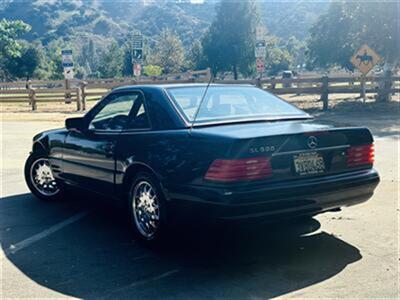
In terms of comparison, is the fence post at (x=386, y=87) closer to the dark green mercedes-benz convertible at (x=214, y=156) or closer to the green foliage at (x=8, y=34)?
the dark green mercedes-benz convertible at (x=214, y=156)

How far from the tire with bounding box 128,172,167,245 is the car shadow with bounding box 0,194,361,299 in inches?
5.0

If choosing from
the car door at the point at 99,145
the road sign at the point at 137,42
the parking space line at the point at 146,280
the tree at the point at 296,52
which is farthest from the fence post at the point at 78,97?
the tree at the point at 296,52

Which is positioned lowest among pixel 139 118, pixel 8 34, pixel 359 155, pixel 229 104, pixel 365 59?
pixel 359 155

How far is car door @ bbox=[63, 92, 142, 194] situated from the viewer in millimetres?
5367

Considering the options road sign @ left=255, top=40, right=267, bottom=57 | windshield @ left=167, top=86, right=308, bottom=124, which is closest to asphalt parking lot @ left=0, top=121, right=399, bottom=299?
windshield @ left=167, top=86, right=308, bottom=124

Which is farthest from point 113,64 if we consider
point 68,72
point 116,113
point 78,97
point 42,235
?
point 42,235

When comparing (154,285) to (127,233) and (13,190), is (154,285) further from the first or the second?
(13,190)

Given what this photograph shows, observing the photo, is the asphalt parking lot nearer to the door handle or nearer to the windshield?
the door handle

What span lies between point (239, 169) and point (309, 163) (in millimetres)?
690

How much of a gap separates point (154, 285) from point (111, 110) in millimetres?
2403

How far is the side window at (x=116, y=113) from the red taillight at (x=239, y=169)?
4.89ft

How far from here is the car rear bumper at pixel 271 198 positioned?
13.4 feet

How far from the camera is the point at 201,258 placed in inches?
180

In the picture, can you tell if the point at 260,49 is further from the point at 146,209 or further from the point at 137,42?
the point at 146,209
